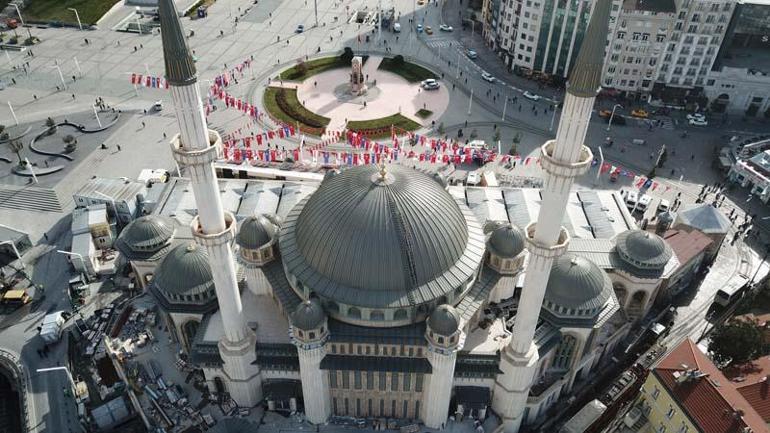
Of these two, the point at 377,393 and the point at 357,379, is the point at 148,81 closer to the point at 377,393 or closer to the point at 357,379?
the point at 357,379

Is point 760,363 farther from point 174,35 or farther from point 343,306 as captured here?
point 174,35

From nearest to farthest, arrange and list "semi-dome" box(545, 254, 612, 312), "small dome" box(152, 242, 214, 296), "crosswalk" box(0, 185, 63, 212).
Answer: "semi-dome" box(545, 254, 612, 312), "small dome" box(152, 242, 214, 296), "crosswalk" box(0, 185, 63, 212)

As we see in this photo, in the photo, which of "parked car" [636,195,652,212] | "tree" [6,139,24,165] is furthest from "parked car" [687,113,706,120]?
"tree" [6,139,24,165]

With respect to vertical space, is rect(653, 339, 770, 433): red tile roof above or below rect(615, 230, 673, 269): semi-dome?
below

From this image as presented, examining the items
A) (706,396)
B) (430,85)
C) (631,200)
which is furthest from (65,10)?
(706,396)

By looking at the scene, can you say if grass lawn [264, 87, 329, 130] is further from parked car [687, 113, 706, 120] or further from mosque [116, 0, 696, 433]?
parked car [687, 113, 706, 120]

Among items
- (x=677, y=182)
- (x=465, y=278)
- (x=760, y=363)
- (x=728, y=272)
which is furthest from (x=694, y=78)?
(x=465, y=278)
